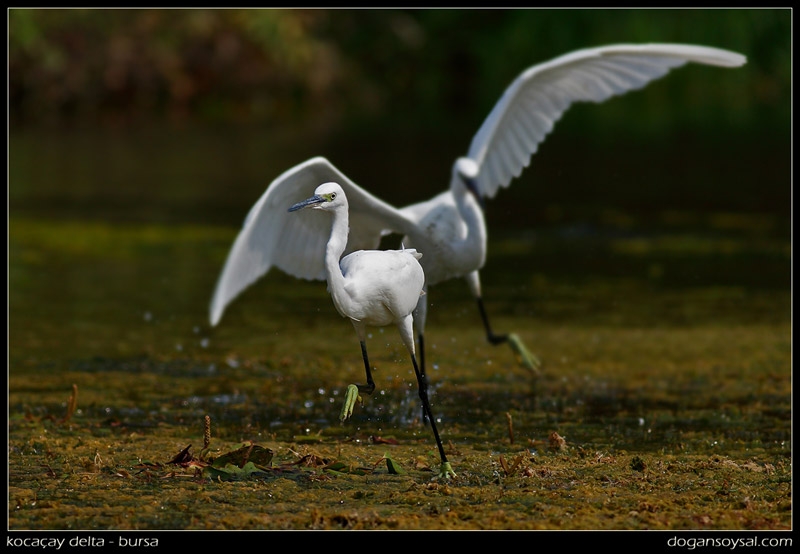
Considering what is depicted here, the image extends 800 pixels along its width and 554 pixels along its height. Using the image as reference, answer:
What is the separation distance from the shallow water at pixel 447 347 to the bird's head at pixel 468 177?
47.1 inches

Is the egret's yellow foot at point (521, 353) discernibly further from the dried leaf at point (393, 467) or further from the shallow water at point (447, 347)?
the dried leaf at point (393, 467)

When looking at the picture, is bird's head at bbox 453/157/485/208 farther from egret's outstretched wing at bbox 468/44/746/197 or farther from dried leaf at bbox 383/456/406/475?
dried leaf at bbox 383/456/406/475

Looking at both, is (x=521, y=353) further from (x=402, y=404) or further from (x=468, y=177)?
(x=468, y=177)

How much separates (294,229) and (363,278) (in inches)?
54.2

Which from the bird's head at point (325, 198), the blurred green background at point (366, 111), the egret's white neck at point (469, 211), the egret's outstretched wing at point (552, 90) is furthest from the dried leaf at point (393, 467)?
the blurred green background at point (366, 111)

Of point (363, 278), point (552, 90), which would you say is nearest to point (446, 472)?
point (363, 278)

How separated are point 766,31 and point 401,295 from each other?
25.4 m

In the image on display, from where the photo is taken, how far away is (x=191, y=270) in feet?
39.0

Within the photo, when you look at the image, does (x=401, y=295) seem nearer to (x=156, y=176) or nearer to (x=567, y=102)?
(x=567, y=102)

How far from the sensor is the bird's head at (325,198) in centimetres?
551

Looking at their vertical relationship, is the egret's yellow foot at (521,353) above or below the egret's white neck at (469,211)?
below

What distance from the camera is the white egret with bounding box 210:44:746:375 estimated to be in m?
6.40

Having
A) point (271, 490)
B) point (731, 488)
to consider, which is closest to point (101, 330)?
point (271, 490)
